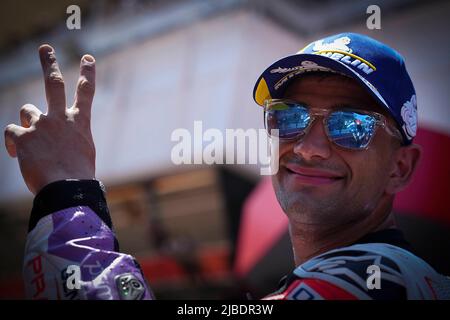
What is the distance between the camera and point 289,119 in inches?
70.4

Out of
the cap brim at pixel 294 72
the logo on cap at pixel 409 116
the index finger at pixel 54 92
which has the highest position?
the cap brim at pixel 294 72

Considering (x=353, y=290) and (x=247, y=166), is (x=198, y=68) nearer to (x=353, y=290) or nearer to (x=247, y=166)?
(x=247, y=166)

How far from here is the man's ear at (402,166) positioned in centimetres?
185

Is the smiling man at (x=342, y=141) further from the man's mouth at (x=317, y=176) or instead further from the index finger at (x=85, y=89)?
the index finger at (x=85, y=89)

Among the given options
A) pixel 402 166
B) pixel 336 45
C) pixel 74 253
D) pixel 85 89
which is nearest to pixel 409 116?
pixel 402 166

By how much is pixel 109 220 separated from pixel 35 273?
0.63ft

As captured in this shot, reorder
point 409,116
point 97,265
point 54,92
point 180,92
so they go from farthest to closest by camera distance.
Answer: point 180,92 < point 409,116 < point 54,92 < point 97,265

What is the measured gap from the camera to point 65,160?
4.46ft

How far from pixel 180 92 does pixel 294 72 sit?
8.38m

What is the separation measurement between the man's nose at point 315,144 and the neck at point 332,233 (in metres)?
0.19

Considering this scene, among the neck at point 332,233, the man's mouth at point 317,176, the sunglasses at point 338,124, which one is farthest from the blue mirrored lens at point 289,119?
the neck at point 332,233

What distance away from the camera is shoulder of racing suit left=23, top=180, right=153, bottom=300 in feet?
4.12

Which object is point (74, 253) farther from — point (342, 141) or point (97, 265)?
point (342, 141)
